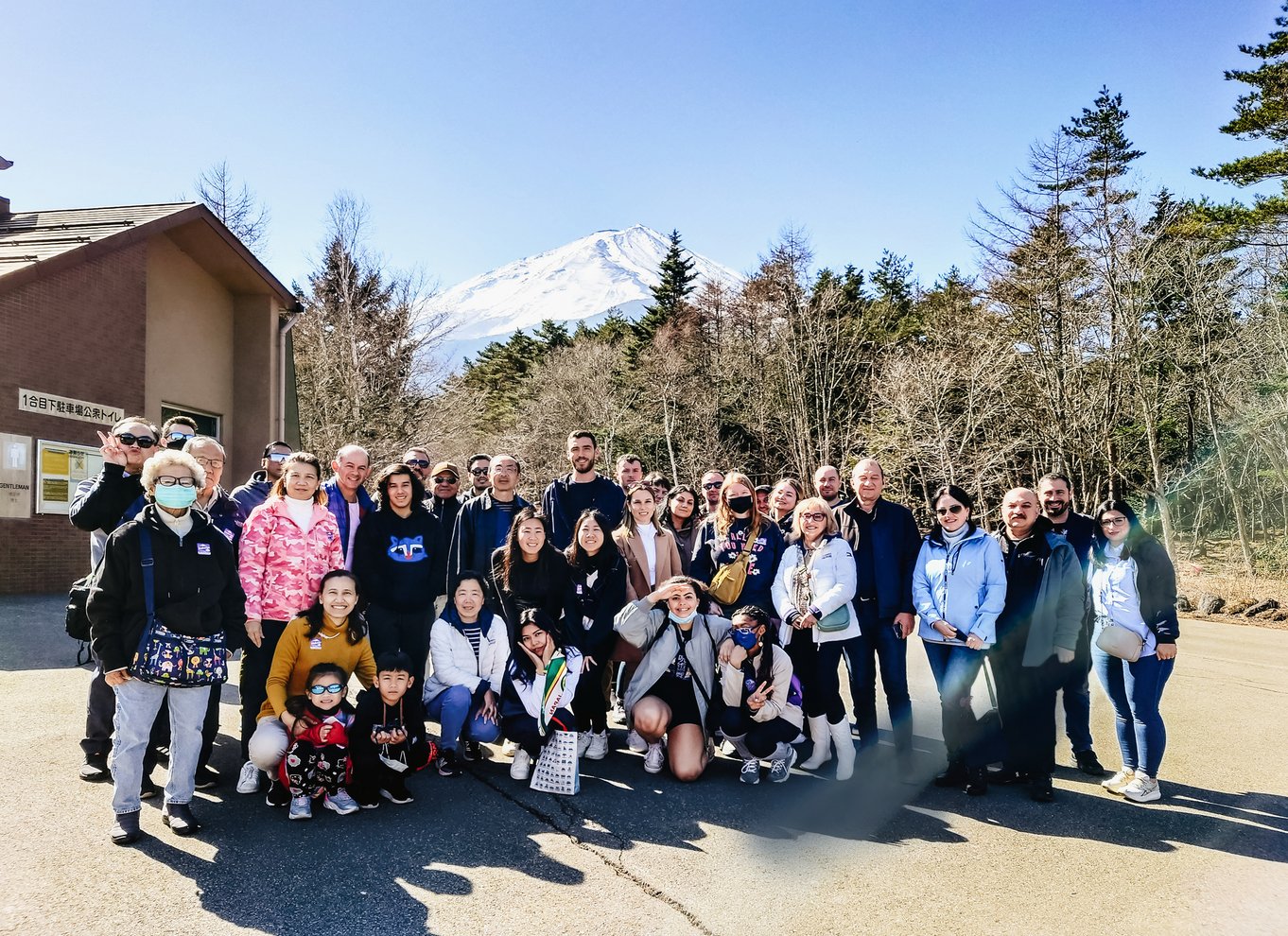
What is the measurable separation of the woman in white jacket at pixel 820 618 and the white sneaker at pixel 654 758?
1.00m

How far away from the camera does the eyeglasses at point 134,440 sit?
14.8 feet

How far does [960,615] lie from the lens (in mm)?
5055

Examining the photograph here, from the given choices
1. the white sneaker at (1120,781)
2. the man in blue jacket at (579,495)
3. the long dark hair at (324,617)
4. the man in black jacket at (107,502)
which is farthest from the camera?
the man in blue jacket at (579,495)

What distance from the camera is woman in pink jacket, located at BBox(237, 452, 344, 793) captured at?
15.7 feet

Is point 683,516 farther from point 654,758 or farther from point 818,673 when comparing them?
point 654,758

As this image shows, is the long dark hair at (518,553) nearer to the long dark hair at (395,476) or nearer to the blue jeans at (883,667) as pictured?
the long dark hair at (395,476)

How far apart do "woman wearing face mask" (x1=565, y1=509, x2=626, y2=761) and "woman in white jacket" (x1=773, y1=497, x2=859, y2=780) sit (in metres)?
1.18

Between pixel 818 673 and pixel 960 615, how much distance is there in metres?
0.97

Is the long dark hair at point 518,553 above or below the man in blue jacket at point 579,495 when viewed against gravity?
below

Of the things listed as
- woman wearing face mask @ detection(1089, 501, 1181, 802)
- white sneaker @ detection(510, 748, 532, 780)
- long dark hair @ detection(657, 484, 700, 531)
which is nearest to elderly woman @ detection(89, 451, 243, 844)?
white sneaker @ detection(510, 748, 532, 780)

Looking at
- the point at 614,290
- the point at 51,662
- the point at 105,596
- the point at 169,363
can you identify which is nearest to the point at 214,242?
the point at 169,363

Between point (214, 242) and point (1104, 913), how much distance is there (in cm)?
1704

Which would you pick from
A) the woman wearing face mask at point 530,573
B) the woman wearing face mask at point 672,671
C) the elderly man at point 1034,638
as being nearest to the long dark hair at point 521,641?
the woman wearing face mask at point 530,573

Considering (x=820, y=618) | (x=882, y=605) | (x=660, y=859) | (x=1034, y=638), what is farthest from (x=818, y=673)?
(x=660, y=859)
